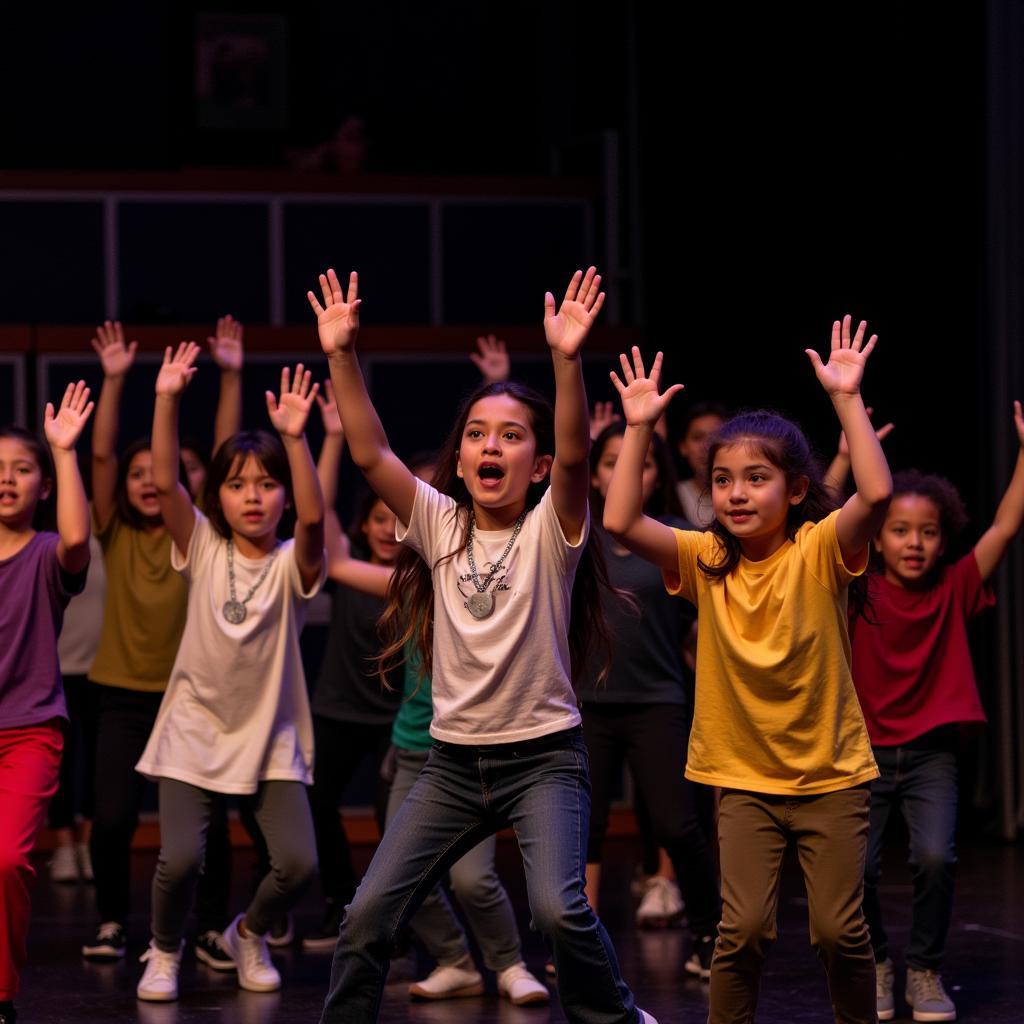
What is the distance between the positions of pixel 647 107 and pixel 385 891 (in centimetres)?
564

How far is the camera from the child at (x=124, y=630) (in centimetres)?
477

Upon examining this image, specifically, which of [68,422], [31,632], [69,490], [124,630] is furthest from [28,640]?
[124,630]

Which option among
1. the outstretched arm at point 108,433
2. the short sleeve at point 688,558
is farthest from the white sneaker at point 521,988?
the outstretched arm at point 108,433

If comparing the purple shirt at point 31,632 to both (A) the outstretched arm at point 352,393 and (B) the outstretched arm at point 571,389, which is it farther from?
(B) the outstretched arm at point 571,389

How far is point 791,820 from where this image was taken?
3.34 metres

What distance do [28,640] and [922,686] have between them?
2205mm

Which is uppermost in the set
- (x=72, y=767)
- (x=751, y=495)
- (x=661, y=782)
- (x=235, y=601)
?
(x=751, y=495)

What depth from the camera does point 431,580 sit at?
11.7 feet

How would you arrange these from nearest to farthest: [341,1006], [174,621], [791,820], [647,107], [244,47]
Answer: [341,1006] < [791,820] < [174,621] < [647,107] < [244,47]

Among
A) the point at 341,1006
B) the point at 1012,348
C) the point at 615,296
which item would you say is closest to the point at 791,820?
the point at 341,1006

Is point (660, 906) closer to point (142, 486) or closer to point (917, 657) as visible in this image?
point (917, 657)

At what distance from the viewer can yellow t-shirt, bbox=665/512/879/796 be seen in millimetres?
3332

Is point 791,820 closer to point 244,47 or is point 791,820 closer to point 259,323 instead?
point 259,323

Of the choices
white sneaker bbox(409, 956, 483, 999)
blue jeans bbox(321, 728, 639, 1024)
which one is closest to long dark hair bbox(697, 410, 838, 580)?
blue jeans bbox(321, 728, 639, 1024)
